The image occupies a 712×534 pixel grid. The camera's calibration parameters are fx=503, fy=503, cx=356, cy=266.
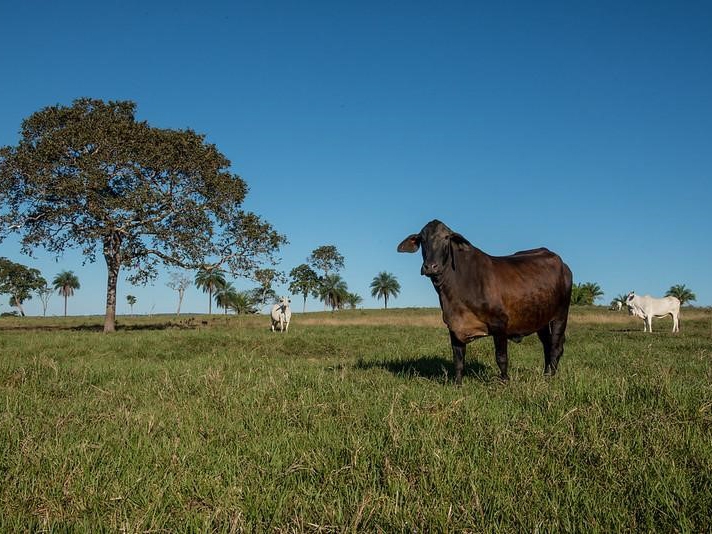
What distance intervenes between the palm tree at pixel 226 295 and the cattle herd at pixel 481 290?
10697 centimetres

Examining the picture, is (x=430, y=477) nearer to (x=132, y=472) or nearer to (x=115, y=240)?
(x=132, y=472)

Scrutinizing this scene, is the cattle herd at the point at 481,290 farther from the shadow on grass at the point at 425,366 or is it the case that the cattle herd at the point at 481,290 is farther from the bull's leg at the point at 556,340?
the shadow on grass at the point at 425,366

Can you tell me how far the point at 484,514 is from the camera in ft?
9.14

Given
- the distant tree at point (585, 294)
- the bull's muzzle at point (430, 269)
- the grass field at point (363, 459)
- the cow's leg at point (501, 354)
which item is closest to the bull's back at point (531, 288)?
the cow's leg at point (501, 354)

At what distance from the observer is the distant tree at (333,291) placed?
101 m

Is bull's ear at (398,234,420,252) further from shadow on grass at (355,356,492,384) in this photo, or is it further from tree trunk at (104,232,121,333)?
tree trunk at (104,232,121,333)

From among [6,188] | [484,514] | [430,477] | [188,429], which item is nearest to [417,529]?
[484,514]

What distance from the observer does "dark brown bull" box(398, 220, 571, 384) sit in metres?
7.49

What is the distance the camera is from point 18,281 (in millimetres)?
92688

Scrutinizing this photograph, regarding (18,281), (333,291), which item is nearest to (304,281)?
(333,291)

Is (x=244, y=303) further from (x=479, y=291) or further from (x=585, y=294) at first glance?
(x=479, y=291)

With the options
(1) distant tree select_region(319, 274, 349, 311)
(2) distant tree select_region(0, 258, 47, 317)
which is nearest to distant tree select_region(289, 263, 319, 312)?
(1) distant tree select_region(319, 274, 349, 311)

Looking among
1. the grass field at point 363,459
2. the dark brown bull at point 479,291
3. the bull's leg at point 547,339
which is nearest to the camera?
the grass field at point 363,459

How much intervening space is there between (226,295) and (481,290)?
363ft
